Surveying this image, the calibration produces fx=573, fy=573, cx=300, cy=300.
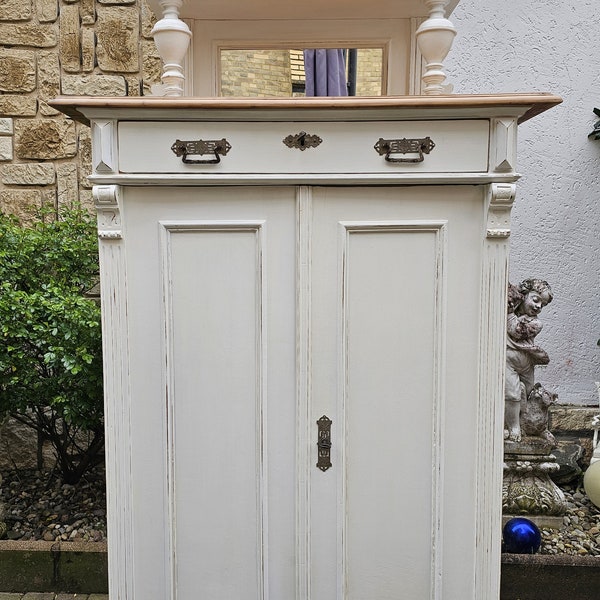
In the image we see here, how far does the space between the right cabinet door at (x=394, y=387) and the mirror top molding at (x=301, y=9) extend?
3.03 ft

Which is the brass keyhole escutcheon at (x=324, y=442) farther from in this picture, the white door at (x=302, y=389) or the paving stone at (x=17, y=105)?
the paving stone at (x=17, y=105)

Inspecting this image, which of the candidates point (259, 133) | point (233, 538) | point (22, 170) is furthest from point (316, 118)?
point (22, 170)

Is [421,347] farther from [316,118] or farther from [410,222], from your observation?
[316,118]

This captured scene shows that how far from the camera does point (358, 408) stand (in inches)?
67.5

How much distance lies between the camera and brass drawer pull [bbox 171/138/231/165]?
161cm

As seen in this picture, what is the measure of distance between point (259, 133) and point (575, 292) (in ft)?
7.20

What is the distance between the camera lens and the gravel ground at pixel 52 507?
2.52 meters

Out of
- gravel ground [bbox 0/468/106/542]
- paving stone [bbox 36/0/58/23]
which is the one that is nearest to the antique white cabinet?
gravel ground [bbox 0/468/106/542]

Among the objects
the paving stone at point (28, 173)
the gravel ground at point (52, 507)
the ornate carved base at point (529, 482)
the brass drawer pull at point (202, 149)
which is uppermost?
the paving stone at point (28, 173)

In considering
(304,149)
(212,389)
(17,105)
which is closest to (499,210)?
(304,149)

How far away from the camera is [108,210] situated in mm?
1646

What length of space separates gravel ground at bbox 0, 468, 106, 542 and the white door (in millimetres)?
936

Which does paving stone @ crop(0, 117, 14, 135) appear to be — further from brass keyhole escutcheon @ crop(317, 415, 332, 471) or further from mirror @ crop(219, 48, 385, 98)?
brass keyhole escutcheon @ crop(317, 415, 332, 471)

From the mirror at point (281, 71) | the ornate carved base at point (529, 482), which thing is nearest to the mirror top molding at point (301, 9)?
the mirror at point (281, 71)
